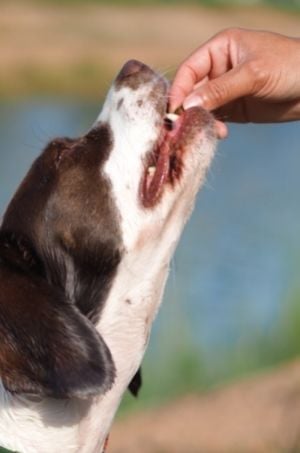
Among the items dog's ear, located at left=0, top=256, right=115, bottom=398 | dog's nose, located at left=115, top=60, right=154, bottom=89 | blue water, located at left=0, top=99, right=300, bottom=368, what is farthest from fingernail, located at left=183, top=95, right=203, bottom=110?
blue water, located at left=0, top=99, right=300, bottom=368

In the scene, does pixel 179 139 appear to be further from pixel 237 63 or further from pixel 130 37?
pixel 130 37

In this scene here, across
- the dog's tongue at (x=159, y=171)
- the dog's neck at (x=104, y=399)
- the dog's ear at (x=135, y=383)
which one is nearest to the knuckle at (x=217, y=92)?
the dog's tongue at (x=159, y=171)

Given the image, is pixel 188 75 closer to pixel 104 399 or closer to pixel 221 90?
pixel 221 90

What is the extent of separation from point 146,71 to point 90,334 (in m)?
0.73

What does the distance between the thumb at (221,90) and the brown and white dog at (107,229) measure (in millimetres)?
31

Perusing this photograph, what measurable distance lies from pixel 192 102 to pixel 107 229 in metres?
0.40

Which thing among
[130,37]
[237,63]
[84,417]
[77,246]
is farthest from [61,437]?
[130,37]

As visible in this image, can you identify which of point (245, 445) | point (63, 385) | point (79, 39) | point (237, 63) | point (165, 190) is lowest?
point (245, 445)

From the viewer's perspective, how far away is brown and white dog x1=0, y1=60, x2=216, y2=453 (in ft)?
13.5

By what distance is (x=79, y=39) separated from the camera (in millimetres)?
9961

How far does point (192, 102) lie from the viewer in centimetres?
419

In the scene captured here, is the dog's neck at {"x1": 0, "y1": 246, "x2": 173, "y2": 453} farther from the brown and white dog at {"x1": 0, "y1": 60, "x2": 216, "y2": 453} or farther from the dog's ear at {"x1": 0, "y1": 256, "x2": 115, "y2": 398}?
the dog's ear at {"x1": 0, "y1": 256, "x2": 115, "y2": 398}

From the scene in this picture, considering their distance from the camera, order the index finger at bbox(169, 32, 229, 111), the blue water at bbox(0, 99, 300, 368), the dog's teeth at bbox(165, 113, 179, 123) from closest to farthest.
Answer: the dog's teeth at bbox(165, 113, 179, 123), the index finger at bbox(169, 32, 229, 111), the blue water at bbox(0, 99, 300, 368)

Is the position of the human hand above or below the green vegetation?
above
